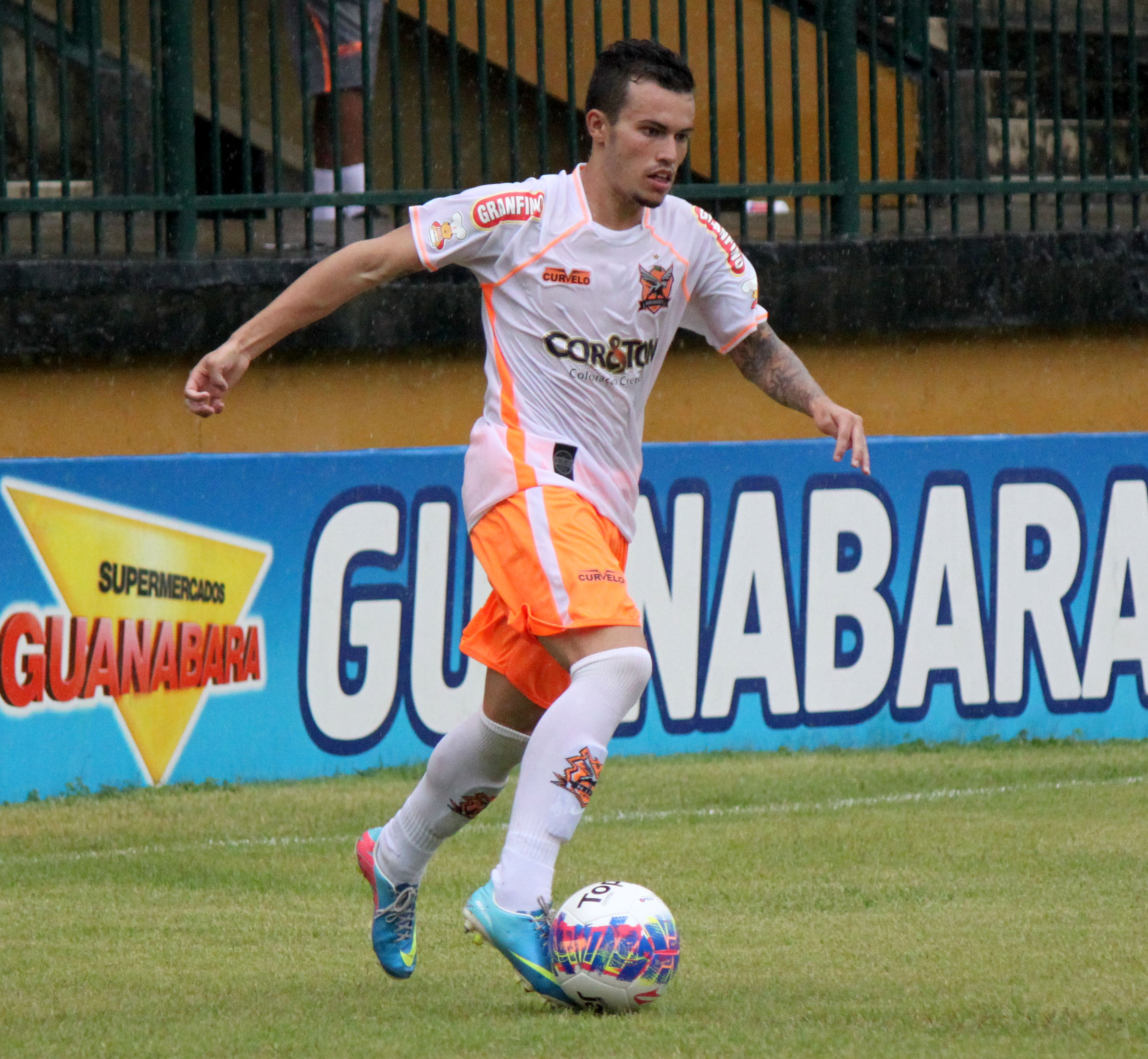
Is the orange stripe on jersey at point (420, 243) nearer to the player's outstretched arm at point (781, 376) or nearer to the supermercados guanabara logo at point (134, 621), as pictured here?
the player's outstretched arm at point (781, 376)

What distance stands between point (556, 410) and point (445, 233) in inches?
18.9

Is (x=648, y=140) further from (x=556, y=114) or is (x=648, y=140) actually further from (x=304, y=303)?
(x=556, y=114)

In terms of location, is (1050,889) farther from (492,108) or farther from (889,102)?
(492,108)

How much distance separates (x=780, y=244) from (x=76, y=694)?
3.74m

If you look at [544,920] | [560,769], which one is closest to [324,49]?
[560,769]

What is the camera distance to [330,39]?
895 centimetres

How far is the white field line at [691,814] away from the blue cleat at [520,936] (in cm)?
277

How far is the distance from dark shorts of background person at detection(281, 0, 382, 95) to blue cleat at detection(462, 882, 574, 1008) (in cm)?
527

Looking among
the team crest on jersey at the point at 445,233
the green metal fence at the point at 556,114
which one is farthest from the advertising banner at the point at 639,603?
the team crest on jersey at the point at 445,233

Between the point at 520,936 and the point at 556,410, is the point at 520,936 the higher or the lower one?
the lower one

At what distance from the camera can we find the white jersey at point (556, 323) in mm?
4820

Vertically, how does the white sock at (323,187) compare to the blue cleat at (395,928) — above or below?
above

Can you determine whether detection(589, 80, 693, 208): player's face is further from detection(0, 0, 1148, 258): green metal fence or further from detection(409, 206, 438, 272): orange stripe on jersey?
detection(0, 0, 1148, 258): green metal fence

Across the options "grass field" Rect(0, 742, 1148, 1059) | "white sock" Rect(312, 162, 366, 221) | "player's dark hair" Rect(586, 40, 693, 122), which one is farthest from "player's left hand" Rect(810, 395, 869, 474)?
"white sock" Rect(312, 162, 366, 221)
